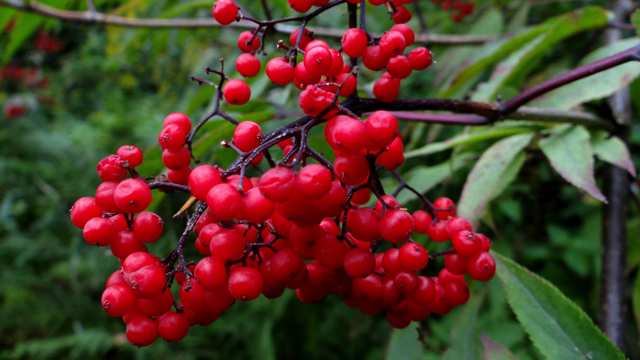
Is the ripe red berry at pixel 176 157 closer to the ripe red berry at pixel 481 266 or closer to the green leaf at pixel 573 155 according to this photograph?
the ripe red berry at pixel 481 266

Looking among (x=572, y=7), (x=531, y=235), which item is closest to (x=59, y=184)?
(x=531, y=235)

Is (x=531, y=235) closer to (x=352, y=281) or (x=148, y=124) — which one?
(x=352, y=281)

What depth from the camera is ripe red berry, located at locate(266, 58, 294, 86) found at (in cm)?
75

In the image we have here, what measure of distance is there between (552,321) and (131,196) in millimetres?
888

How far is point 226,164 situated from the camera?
1.21 meters

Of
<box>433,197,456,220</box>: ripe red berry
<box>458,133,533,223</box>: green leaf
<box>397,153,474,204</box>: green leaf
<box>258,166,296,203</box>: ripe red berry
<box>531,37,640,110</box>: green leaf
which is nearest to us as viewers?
<box>258,166,296,203</box>: ripe red berry

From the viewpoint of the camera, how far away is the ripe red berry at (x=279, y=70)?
75cm

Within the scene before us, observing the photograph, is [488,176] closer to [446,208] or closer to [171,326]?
[446,208]

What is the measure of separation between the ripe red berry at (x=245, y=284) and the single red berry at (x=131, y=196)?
20cm

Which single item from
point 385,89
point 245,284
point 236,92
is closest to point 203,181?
point 245,284

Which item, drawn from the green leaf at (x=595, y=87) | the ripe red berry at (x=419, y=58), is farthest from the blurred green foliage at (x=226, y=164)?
the ripe red berry at (x=419, y=58)

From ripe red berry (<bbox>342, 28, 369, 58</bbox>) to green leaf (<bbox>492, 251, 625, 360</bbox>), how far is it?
0.59 metres

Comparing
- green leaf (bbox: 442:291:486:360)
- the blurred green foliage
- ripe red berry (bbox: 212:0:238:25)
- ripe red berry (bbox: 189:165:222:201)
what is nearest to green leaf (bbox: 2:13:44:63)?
the blurred green foliage

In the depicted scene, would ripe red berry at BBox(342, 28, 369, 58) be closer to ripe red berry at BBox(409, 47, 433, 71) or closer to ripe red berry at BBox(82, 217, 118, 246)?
ripe red berry at BBox(409, 47, 433, 71)
